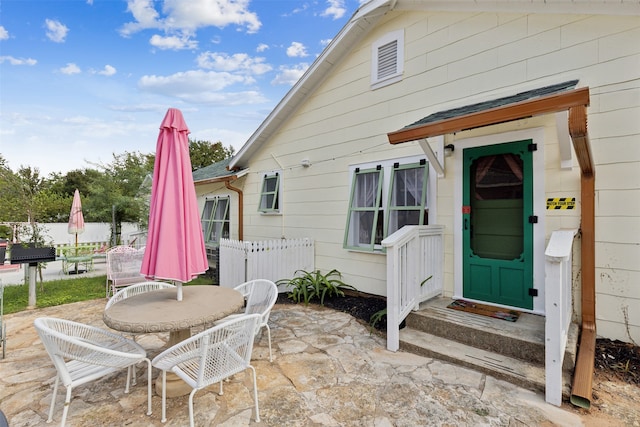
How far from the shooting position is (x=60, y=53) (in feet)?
27.5

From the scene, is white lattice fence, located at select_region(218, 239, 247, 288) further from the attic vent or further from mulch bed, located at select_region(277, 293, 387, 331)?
the attic vent

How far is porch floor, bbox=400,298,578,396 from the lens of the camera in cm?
268

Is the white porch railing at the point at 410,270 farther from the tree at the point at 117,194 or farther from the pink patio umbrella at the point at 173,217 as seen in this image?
the tree at the point at 117,194

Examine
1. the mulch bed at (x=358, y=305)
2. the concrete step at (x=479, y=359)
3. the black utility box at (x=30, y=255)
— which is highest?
the black utility box at (x=30, y=255)

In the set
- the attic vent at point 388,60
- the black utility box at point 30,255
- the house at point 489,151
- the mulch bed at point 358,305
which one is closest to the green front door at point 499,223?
the house at point 489,151

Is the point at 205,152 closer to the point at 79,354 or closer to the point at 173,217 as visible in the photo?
the point at 173,217

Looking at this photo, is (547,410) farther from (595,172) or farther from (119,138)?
(119,138)

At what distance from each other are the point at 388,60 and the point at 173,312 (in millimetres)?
4959

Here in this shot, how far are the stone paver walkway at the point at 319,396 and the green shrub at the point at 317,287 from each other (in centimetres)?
184

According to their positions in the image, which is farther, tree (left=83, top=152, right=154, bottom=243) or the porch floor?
tree (left=83, top=152, right=154, bottom=243)

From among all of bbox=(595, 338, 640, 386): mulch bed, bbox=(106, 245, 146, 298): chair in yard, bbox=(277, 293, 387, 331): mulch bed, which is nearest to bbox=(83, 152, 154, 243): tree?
bbox=(106, 245, 146, 298): chair in yard

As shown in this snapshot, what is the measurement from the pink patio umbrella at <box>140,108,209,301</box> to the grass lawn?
4.51 m

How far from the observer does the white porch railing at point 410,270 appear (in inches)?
130

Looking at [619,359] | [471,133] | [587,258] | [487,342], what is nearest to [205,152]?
[471,133]
